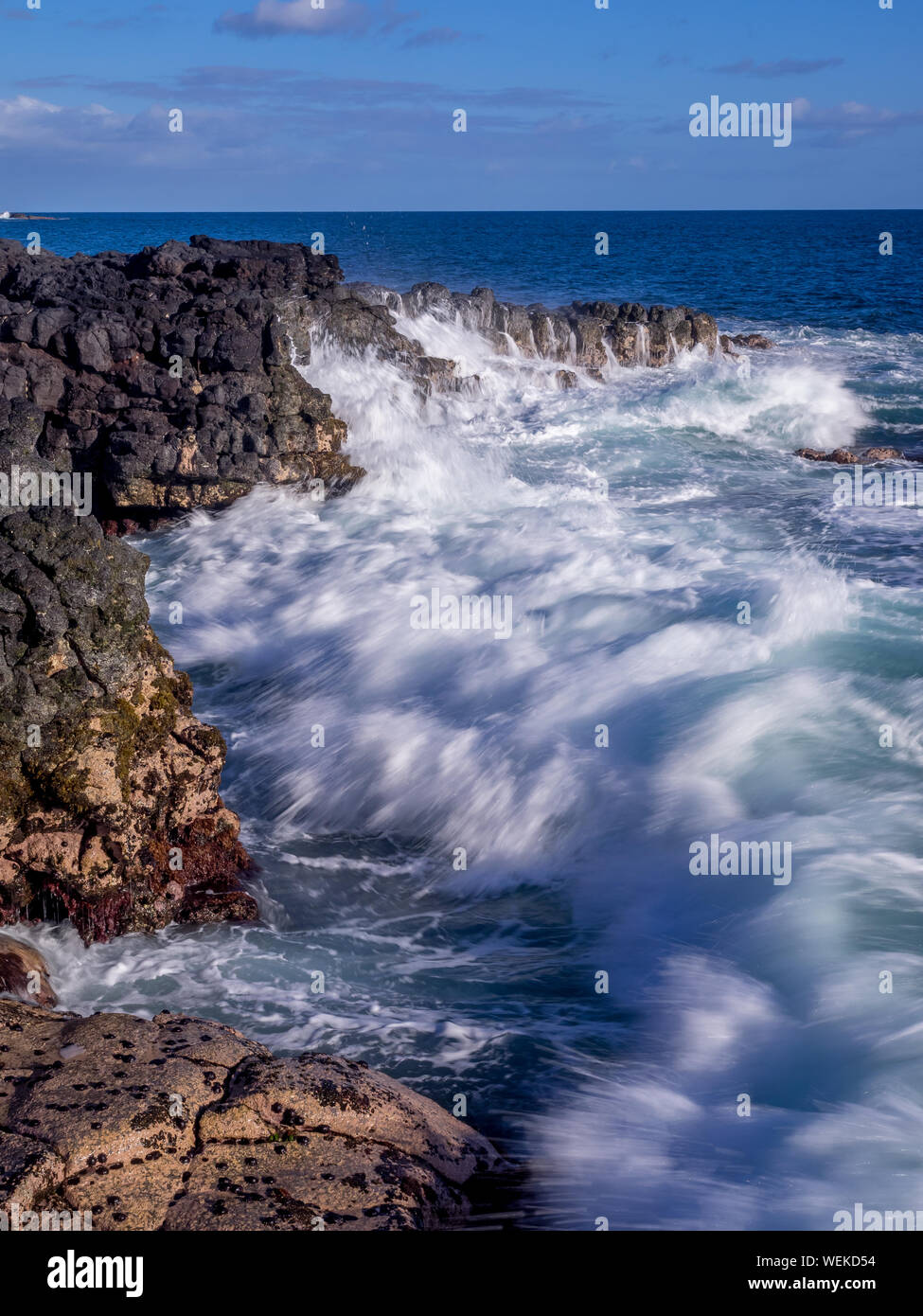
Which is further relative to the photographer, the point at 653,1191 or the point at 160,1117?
the point at 653,1191

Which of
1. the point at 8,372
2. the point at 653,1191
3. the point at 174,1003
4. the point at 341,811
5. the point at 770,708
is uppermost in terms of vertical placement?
the point at 8,372

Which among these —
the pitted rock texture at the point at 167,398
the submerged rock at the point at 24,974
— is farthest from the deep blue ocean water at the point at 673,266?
the submerged rock at the point at 24,974

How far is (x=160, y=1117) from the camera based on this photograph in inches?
155

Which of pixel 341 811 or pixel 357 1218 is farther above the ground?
pixel 341 811

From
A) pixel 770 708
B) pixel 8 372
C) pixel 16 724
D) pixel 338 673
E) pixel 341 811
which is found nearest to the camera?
pixel 16 724

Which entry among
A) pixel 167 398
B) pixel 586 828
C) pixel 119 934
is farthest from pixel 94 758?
pixel 167 398

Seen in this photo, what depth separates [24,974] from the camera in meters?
5.44

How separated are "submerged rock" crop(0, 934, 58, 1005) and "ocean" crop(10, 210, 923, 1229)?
0.26 metres

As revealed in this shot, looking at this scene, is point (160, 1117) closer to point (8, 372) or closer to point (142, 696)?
point (142, 696)

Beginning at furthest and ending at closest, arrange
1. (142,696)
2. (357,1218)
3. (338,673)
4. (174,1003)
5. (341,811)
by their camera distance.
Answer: (338,673)
(341,811)
(142,696)
(174,1003)
(357,1218)

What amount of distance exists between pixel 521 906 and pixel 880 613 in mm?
5727

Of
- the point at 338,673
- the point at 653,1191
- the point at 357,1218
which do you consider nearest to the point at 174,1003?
the point at 357,1218

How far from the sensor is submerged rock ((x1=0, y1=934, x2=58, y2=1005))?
533 cm

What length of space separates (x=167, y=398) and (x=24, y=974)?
35.1ft
